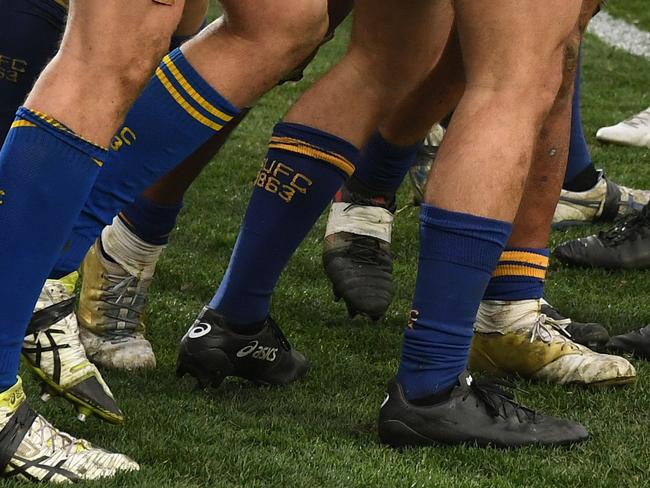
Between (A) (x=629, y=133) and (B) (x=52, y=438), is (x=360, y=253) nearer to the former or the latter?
(B) (x=52, y=438)

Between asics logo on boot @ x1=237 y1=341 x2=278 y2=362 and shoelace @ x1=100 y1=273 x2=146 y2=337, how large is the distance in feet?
1.41

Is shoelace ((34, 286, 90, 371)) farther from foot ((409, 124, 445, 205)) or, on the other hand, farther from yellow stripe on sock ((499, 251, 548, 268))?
foot ((409, 124, 445, 205))

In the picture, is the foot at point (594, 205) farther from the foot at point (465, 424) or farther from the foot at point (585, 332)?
the foot at point (465, 424)

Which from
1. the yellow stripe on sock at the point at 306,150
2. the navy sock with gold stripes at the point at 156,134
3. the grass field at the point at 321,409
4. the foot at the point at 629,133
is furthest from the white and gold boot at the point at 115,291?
the foot at the point at 629,133

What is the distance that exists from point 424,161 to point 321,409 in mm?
2275

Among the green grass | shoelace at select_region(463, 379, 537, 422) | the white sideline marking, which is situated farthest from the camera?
A: the green grass

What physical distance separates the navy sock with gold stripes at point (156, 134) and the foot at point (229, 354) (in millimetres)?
544

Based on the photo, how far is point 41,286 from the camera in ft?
7.16

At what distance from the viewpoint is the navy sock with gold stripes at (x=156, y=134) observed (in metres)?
2.36

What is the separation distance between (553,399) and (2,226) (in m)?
1.45

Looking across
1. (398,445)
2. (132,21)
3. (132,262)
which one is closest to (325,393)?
(398,445)

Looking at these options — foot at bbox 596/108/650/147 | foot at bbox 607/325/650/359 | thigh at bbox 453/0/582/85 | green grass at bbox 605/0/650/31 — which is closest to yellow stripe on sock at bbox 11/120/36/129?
thigh at bbox 453/0/582/85

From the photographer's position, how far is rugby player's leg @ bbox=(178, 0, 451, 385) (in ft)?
9.34

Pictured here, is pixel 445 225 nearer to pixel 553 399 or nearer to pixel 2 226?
pixel 553 399
